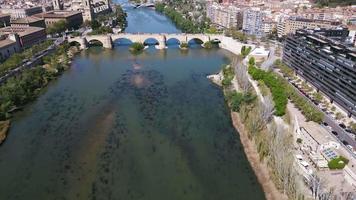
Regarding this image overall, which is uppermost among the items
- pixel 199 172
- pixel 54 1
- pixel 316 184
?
pixel 54 1

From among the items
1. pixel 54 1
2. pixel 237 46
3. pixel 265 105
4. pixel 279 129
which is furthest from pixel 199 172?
pixel 54 1

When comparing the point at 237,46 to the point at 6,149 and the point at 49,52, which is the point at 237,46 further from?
the point at 6,149

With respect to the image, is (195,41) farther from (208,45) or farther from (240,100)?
(240,100)

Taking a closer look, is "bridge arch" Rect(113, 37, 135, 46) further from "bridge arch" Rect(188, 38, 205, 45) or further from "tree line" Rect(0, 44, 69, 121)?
"tree line" Rect(0, 44, 69, 121)

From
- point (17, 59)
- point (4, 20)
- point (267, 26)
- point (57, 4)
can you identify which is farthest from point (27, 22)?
point (267, 26)

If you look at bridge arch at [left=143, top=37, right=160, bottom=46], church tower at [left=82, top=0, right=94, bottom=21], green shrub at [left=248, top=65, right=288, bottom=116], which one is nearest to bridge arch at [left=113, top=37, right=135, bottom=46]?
bridge arch at [left=143, top=37, right=160, bottom=46]
